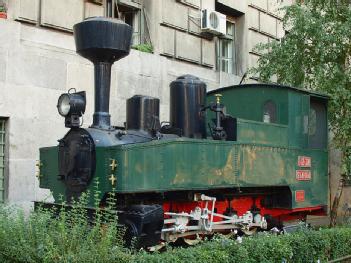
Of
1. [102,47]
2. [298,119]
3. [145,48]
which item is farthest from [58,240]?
[145,48]

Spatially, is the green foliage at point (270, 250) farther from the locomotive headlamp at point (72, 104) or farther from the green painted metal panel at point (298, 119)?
the locomotive headlamp at point (72, 104)

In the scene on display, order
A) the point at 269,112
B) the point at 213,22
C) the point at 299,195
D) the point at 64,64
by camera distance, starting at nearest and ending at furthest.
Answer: the point at 299,195 → the point at 269,112 → the point at 64,64 → the point at 213,22

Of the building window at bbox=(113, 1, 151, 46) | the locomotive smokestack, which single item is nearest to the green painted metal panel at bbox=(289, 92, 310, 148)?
the locomotive smokestack

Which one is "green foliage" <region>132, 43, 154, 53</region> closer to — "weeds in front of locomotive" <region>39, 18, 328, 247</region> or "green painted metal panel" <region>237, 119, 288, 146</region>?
"weeds in front of locomotive" <region>39, 18, 328, 247</region>

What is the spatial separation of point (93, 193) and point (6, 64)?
13.1ft

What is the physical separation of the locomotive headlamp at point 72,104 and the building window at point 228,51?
8.85m

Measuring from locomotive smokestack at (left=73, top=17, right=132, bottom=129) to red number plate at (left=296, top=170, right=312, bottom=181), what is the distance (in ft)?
12.1

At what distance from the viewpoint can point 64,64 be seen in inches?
438

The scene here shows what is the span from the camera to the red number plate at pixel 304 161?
983 centimetres

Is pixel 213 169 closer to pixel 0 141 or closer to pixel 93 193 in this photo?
pixel 93 193

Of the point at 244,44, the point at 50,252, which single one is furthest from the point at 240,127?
the point at 244,44

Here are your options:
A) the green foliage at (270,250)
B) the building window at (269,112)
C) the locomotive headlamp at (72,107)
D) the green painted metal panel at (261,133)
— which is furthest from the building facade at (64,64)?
the green foliage at (270,250)

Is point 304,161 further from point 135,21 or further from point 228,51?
point 228,51

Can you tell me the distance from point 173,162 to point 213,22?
7.66m
